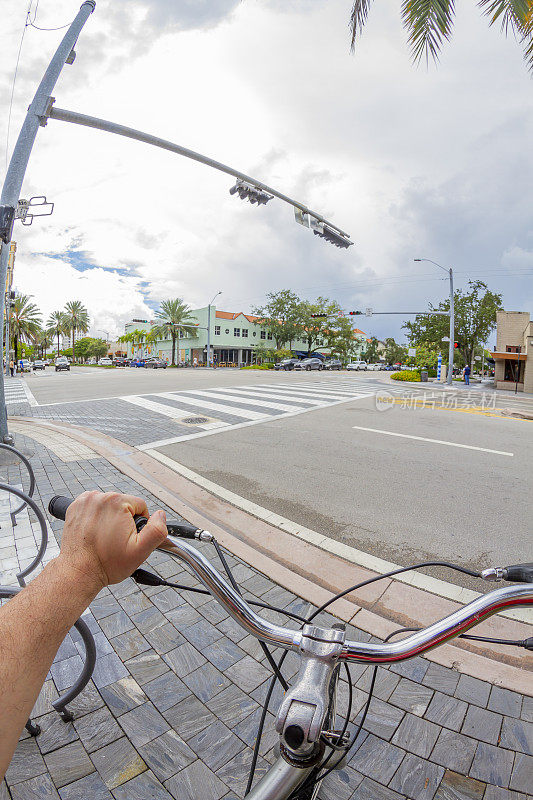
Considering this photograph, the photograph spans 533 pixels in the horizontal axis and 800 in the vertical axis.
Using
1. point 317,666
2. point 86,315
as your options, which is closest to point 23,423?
point 317,666

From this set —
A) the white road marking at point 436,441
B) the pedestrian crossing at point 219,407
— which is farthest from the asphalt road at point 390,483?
the pedestrian crossing at point 219,407

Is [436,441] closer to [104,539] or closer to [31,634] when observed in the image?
[104,539]

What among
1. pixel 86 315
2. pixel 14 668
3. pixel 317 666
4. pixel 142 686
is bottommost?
pixel 142 686

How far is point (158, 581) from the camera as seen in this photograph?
119cm

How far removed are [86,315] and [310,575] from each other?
89.8 meters

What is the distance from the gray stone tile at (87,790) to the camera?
1.58 metres

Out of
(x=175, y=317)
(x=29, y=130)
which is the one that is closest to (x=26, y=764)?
(x=29, y=130)

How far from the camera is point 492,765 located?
1731 mm

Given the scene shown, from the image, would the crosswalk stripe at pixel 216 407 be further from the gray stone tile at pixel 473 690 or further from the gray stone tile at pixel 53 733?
the gray stone tile at pixel 53 733

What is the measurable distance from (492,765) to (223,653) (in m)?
1.43

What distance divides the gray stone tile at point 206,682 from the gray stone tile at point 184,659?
34mm

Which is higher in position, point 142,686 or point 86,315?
point 86,315

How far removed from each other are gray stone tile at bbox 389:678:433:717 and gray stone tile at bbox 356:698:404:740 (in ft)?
0.17

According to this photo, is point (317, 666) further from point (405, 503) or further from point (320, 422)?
point (320, 422)
